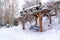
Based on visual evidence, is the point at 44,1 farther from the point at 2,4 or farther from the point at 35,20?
the point at 2,4

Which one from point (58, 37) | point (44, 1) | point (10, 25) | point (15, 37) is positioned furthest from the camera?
point (10, 25)

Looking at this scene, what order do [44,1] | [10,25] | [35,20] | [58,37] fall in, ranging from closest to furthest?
1. [58,37]
2. [44,1]
3. [35,20]
4. [10,25]

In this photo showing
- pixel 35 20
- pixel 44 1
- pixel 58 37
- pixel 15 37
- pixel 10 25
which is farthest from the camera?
pixel 10 25

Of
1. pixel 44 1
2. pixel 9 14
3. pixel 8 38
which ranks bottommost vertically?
pixel 8 38

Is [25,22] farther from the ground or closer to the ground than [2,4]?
closer to the ground

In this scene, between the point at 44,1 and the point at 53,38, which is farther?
the point at 44,1

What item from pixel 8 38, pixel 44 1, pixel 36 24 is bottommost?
pixel 8 38

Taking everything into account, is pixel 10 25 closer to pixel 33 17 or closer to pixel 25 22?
pixel 25 22

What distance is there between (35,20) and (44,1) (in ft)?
2.16

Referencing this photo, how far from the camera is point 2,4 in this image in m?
4.63

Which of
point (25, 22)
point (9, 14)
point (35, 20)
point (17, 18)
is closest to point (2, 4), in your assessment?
point (9, 14)

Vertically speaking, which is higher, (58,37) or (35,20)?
(35,20)

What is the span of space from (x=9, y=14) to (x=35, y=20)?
1.10 meters

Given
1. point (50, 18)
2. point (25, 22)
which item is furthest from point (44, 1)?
point (25, 22)
